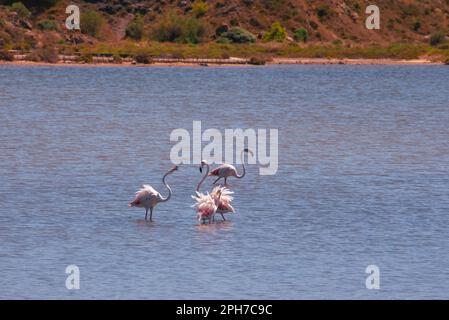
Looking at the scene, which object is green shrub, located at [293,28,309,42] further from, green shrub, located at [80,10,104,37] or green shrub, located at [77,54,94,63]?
green shrub, located at [77,54,94,63]

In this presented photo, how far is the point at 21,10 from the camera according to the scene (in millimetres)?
113938

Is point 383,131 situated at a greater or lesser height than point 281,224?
greater

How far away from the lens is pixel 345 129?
46.4 meters

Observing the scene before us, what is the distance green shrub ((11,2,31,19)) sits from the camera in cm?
11331

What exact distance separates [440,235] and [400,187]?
6433 mm

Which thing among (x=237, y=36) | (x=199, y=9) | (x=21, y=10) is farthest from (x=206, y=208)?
(x=199, y=9)

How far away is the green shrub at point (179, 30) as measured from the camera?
114812mm

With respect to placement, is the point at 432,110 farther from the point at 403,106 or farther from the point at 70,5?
the point at 70,5

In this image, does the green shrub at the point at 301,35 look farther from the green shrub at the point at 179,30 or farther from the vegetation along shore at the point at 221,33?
the green shrub at the point at 179,30

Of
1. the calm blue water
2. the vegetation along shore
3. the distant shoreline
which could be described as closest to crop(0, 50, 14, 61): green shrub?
the vegetation along shore

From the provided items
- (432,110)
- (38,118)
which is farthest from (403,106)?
(38,118)

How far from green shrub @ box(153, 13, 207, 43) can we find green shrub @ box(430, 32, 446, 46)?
74.8ft

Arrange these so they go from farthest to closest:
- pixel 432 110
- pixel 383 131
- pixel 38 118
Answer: pixel 432 110
pixel 38 118
pixel 383 131

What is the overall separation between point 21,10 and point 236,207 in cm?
9050
